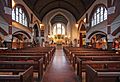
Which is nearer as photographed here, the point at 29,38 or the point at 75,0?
the point at 29,38

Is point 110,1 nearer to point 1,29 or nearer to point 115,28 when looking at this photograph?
point 115,28

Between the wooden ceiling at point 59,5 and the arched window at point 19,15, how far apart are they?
1.19 meters

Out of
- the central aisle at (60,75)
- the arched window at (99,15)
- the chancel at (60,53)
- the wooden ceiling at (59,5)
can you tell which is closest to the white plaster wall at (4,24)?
the chancel at (60,53)

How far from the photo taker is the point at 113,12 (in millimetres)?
12156

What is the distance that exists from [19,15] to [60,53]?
19.9 feet

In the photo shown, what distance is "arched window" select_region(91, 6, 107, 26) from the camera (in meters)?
16.3

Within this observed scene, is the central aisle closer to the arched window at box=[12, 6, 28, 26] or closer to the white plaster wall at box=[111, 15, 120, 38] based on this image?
the white plaster wall at box=[111, 15, 120, 38]

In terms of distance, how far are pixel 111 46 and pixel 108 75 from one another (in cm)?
1064

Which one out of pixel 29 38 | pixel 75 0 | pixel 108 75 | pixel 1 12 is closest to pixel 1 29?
pixel 1 12

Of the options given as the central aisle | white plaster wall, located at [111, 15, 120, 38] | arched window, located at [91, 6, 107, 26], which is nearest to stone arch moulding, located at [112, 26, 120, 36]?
white plaster wall, located at [111, 15, 120, 38]

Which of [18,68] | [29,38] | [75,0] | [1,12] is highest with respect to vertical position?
[75,0]

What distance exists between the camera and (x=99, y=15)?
17812mm

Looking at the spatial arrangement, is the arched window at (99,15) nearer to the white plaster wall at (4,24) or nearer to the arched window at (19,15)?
the arched window at (19,15)

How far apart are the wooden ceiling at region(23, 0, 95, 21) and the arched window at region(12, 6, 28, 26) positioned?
1191 mm
